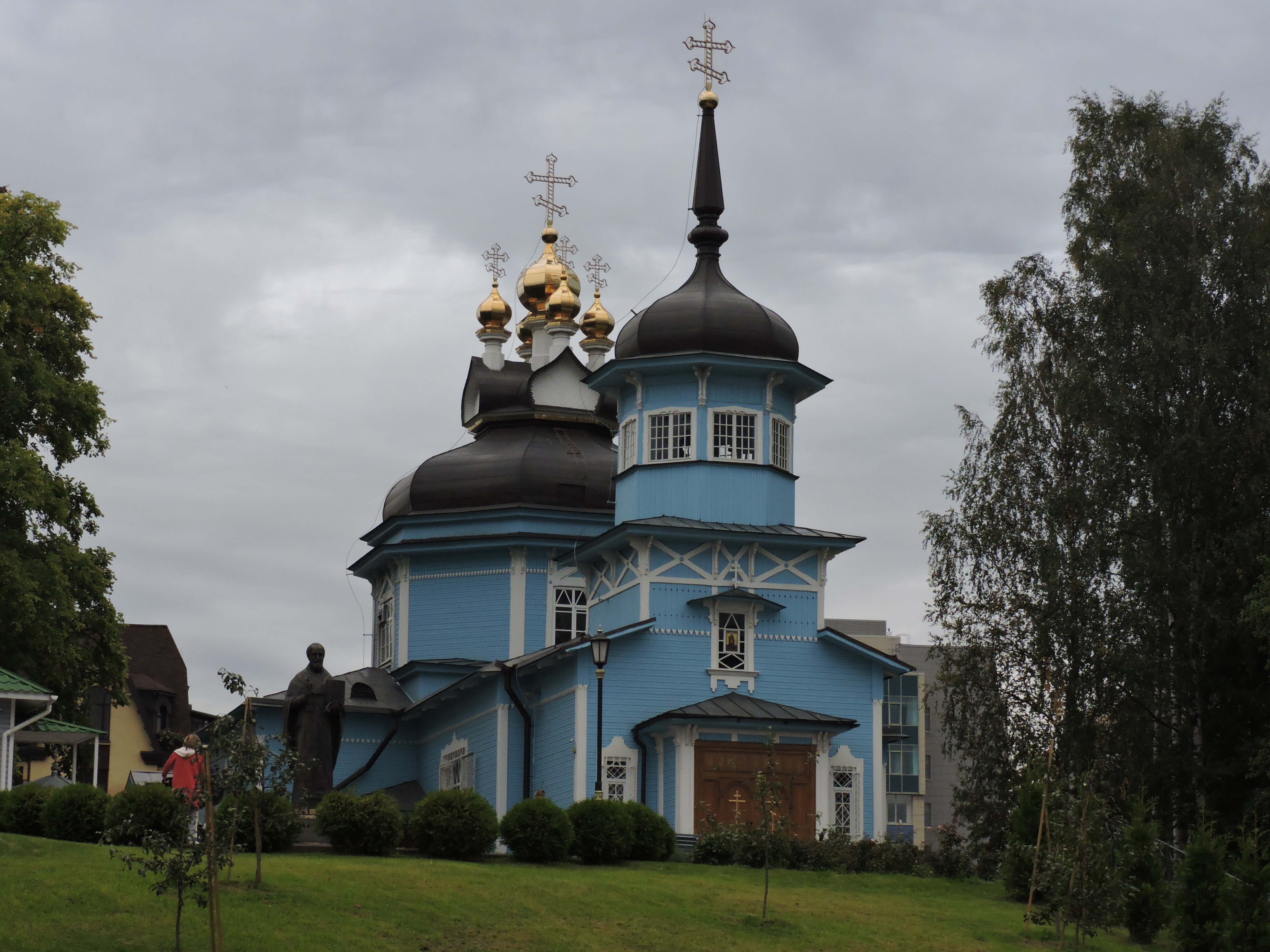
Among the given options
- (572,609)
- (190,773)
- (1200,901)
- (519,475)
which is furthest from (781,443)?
(190,773)

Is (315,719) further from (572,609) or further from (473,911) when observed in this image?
(572,609)

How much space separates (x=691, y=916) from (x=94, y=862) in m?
6.29

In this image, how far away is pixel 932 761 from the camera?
82.1 m

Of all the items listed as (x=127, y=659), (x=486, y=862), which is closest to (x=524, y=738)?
(x=127, y=659)

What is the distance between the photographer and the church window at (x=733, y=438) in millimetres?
33000

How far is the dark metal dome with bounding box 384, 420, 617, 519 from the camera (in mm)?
39469

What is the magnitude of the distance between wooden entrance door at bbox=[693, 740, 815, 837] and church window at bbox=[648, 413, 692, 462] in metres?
5.61

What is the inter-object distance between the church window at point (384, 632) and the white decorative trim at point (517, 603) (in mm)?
3431

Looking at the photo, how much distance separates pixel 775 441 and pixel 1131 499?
695cm

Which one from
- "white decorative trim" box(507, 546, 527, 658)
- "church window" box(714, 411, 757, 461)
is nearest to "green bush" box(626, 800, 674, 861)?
"church window" box(714, 411, 757, 461)

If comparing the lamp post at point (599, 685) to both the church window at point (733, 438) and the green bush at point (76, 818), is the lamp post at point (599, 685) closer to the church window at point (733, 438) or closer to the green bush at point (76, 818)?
the church window at point (733, 438)

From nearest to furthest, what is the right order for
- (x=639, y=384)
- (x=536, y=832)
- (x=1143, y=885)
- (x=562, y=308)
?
(x=1143, y=885)
(x=536, y=832)
(x=639, y=384)
(x=562, y=308)

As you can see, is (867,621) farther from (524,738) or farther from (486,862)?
(486,862)

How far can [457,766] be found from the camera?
120 feet
